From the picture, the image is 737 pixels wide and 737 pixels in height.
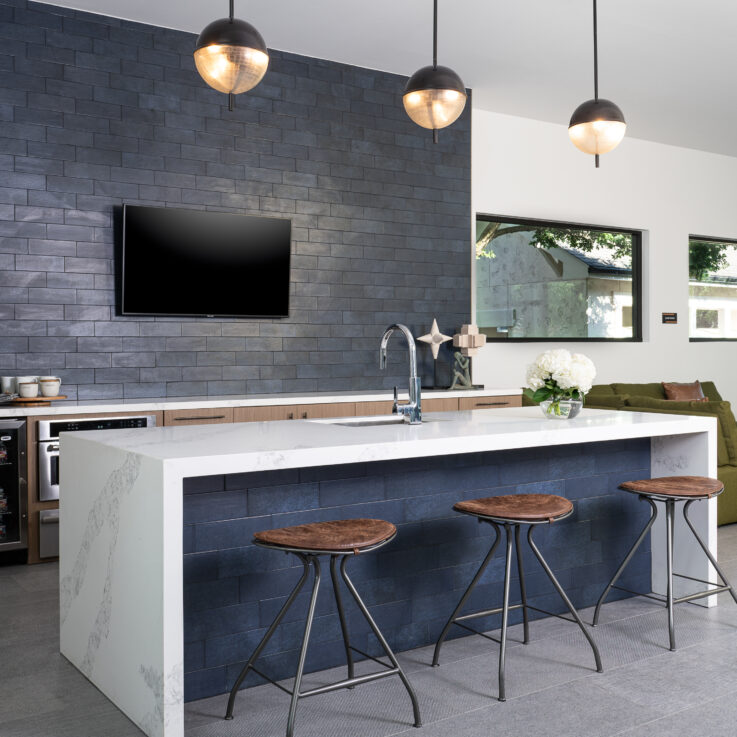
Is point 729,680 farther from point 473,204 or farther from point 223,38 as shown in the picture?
point 473,204

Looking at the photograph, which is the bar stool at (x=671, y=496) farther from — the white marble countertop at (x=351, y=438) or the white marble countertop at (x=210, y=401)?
the white marble countertop at (x=210, y=401)

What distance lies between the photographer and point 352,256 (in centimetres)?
586

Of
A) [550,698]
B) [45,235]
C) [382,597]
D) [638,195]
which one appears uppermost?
[638,195]

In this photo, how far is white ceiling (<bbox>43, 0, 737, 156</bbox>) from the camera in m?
4.82

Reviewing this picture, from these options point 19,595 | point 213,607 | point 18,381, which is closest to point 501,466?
point 213,607

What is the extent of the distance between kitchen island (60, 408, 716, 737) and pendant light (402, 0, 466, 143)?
1.25 meters

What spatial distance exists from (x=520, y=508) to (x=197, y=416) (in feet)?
8.13

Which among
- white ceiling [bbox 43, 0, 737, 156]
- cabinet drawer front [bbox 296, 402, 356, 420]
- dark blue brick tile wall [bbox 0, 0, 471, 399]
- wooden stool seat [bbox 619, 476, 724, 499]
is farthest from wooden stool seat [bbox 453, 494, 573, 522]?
white ceiling [bbox 43, 0, 737, 156]

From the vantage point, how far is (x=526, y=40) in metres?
5.34

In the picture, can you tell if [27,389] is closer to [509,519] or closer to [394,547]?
[394,547]

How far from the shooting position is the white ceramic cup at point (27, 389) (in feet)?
14.5

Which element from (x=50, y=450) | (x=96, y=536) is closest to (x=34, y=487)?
(x=50, y=450)

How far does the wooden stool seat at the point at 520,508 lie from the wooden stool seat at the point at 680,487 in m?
0.52

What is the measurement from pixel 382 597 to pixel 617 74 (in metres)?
4.62
